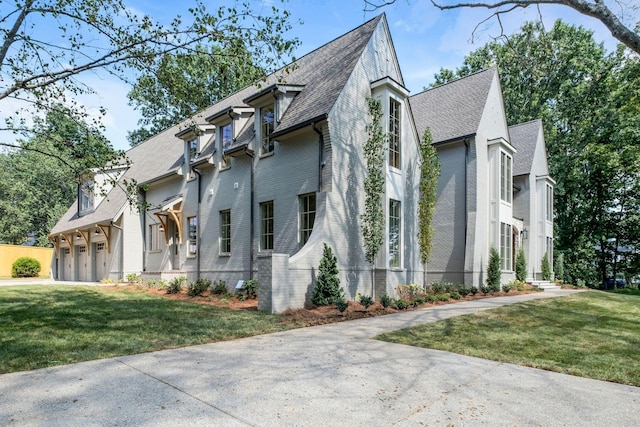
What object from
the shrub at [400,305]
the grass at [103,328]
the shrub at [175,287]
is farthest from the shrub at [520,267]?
the shrub at [175,287]

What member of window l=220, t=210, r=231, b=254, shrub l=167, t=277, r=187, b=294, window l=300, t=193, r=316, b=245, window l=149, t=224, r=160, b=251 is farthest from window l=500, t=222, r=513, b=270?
window l=149, t=224, r=160, b=251

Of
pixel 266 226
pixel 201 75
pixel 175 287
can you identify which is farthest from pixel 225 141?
pixel 201 75

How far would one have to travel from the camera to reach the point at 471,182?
15.7 m

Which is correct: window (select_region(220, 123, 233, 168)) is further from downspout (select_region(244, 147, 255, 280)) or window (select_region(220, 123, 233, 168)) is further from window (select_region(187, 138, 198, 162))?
window (select_region(187, 138, 198, 162))

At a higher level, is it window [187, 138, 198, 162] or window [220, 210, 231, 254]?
window [187, 138, 198, 162]

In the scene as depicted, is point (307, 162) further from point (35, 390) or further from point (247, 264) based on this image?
point (35, 390)

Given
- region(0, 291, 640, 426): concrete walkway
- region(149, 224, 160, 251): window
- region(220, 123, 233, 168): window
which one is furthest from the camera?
region(149, 224, 160, 251): window

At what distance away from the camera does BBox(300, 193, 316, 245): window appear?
12.1m

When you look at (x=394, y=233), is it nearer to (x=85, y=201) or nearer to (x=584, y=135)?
(x=85, y=201)

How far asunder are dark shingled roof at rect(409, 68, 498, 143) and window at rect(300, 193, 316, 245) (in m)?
7.36

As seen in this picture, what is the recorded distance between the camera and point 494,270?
52.1 feet

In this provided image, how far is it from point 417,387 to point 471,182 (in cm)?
1293

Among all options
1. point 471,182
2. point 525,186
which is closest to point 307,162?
point 471,182

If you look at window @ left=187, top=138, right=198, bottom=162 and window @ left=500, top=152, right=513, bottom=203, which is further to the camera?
window @ left=500, top=152, right=513, bottom=203
